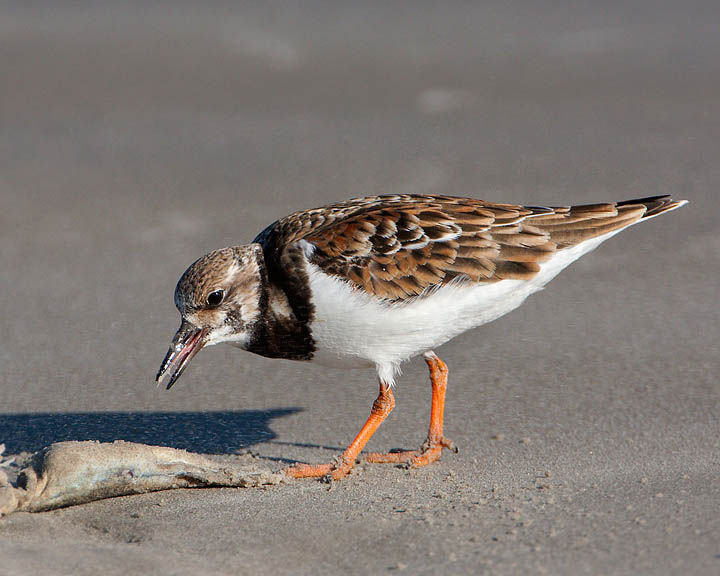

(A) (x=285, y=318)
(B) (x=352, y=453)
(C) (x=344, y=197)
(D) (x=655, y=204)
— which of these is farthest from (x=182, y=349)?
(C) (x=344, y=197)

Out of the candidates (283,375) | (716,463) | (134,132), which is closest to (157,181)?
(134,132)

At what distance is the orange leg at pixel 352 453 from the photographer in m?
3.89

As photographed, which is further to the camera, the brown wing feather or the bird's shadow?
A: the bird's shadow

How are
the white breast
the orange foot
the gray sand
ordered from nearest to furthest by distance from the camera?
1. the gray sand
2. the white breast
3. the orange foot

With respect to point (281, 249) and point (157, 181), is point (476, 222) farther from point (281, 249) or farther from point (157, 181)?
point (157, 181)

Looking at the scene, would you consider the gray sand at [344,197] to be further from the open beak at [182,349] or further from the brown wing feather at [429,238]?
the brown wing feather at [429,238]

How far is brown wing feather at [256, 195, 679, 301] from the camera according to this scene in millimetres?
3928

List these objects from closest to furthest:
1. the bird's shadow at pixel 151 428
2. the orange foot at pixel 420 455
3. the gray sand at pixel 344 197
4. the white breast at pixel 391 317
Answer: the gray sand at pixel 344 197 → the white breast at pixel 391 317 → the orange foot at pixel 420 455 → the bird's shadow at pixel 151 428

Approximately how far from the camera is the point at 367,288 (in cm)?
388

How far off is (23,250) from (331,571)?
159 inches

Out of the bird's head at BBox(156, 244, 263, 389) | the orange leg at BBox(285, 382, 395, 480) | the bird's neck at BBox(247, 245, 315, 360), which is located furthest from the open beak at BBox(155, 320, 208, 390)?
the orange leg at BBox(285, 382, 395, 480)

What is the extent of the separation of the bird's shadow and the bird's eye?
0.72 metres

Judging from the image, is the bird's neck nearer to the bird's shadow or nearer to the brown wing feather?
the brown wing feather

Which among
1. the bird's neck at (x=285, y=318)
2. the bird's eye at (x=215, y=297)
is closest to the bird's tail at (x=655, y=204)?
the bird's neck at (x=285, y=318)
